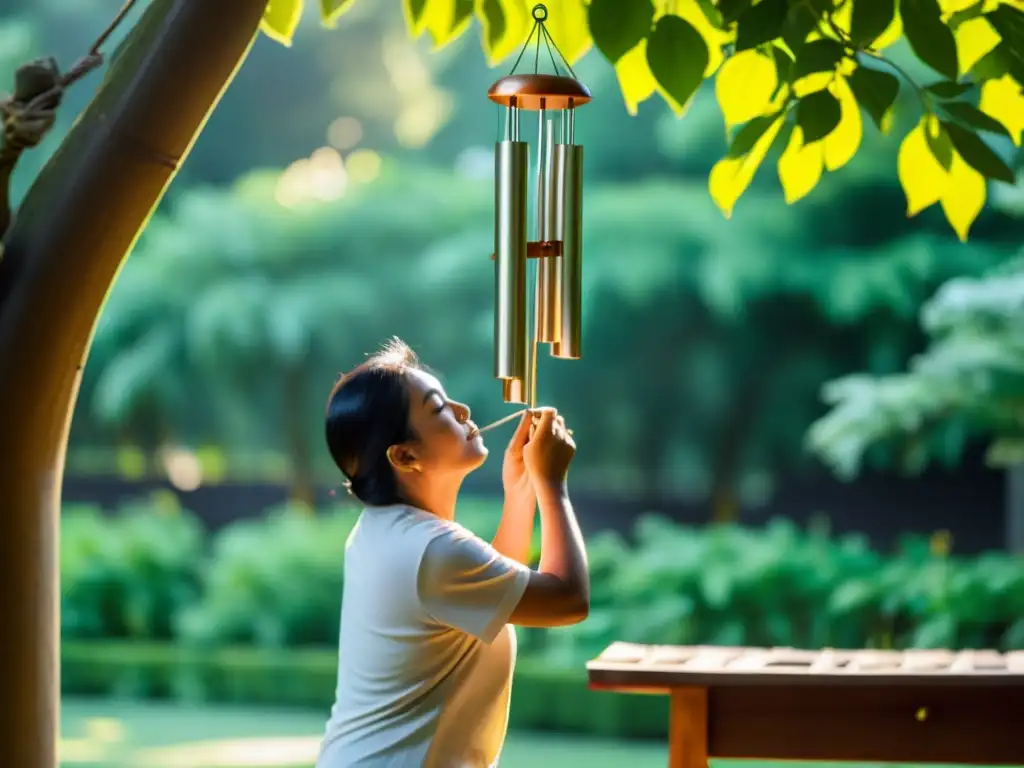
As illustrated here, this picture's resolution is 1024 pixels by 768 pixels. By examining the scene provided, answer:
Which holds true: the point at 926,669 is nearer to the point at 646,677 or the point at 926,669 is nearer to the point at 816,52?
the point at 646,677

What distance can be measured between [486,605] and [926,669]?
37.3 inches

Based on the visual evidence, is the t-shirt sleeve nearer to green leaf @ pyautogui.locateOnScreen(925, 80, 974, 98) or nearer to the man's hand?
the man's hand

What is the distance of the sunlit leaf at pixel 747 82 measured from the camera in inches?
78.1

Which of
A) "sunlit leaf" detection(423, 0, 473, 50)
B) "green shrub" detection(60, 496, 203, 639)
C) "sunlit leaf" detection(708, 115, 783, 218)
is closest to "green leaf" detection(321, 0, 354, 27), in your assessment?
"sunlit leaf" detection(423, 0, 473, 50)

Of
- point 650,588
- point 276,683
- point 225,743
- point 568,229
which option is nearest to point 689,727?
point 568,229

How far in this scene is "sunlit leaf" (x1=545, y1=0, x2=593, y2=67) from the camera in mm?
2037

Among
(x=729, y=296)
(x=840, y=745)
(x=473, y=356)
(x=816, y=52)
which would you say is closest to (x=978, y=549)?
(x=729, y=296)

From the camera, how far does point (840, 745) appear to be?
237 centimetres

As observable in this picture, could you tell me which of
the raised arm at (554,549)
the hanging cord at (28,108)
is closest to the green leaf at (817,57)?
the raised arm at (554,549)

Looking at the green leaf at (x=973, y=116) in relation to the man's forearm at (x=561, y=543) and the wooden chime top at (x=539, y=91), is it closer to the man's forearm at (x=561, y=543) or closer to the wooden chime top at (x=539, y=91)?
the wooden chime top at (x=539, y=91)

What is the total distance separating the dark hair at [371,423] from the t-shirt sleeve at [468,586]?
5.9 inches

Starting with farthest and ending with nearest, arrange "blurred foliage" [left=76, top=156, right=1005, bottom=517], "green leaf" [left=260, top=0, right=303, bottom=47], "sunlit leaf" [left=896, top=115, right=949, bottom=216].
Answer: "blurred foliage" [left=76, top=156, right=1005, bottom=517], "green leaf" [left=260, top=0, right=303, bottom=47], "sunlit leaf" [left=896, top=115, right=949, bottom=216]

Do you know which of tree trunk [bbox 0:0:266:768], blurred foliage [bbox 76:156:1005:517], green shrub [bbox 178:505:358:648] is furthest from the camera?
blurred foliage [bbox 76:156:1005:517]

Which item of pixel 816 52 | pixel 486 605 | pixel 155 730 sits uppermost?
pixel 816 52
